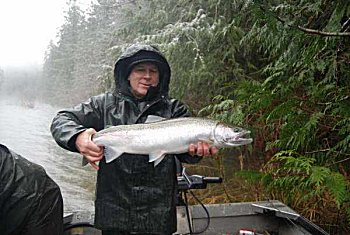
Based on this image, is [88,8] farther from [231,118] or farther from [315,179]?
[315,179]

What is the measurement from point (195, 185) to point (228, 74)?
197 inches

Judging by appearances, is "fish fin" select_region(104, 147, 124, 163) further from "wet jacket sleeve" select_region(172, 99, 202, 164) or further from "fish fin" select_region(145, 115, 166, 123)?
"wet jacket sleeve" select_region(172, 99, 202, 164)

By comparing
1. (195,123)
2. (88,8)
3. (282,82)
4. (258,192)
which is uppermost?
(88,8)

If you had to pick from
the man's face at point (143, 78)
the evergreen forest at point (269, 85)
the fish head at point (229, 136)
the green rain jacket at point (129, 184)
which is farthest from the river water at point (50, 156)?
the fish head at point (229, 136)

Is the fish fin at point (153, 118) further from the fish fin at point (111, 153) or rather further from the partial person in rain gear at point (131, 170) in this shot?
the fish fin at point (111, 153)

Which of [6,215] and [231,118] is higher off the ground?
[231,118]

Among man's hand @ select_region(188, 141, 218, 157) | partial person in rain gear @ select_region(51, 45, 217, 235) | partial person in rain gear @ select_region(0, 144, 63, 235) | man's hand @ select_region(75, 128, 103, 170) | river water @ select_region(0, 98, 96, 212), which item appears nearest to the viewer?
partial person in rain gear @ select_region(0, 144, 63, 235)

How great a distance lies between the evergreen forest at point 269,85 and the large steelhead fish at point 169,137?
0.26 m

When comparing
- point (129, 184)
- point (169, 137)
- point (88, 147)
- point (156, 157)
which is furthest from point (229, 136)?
point (88, 147)

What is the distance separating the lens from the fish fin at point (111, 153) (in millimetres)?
2584

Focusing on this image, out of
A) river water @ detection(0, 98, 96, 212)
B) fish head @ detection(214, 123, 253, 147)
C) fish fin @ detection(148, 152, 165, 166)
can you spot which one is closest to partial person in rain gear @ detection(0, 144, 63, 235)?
fish fin @ detection(148, 152, 165, 166)

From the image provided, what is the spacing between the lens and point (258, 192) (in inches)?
244

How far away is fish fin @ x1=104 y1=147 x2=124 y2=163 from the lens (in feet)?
8.48

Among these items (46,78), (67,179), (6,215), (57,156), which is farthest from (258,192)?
(46,78)
